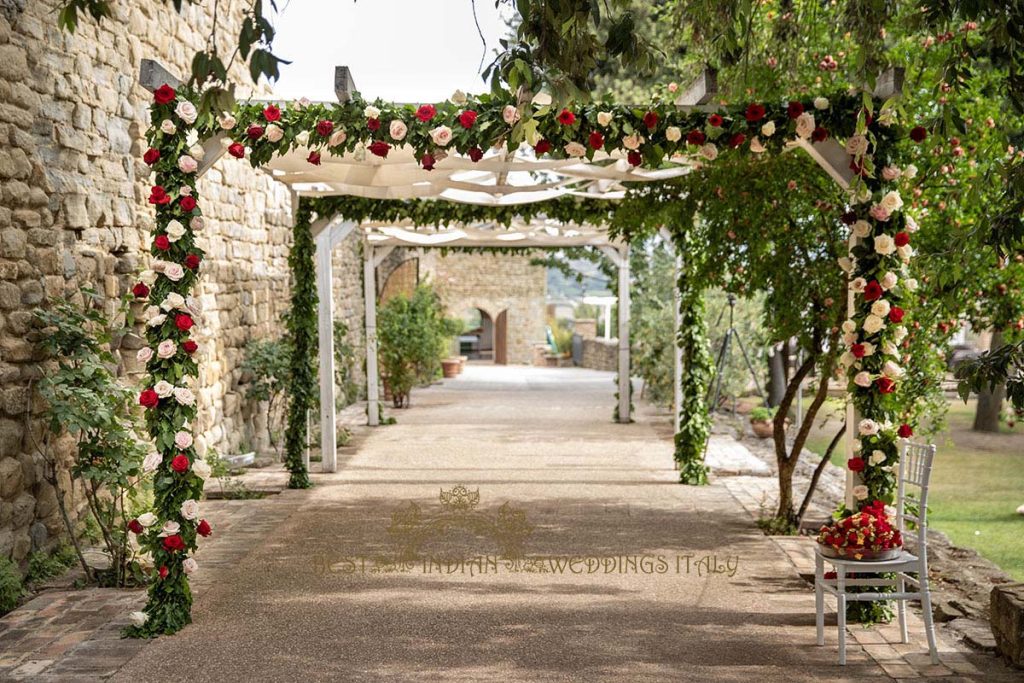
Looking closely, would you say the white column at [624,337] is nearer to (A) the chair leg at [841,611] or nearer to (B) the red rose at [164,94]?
(A) the chair leg at [841,611]

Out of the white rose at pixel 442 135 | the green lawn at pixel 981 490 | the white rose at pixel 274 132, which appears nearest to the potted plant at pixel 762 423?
the green lawn at pixel 981 490

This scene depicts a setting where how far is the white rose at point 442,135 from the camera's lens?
4.52 meters

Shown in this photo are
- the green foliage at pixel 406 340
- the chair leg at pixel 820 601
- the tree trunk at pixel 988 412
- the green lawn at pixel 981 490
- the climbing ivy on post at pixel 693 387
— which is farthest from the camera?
the green foliage at pixel 406 340

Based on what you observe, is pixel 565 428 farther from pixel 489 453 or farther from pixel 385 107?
pixel 385 107

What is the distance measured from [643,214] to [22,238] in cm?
357

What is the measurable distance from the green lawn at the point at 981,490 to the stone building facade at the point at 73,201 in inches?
180

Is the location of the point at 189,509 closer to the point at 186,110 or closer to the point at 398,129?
the point at 186,110

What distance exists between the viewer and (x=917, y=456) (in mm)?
4324

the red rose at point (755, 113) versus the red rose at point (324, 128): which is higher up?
the red rose at point (755, 113)

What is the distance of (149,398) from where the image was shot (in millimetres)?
4332

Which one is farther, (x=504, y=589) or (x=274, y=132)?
(x=504, y=589)

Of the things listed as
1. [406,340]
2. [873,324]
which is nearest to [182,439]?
[873,324]

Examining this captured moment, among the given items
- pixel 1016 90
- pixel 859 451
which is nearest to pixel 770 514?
pixel 859 451

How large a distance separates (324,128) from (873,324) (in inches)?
111
